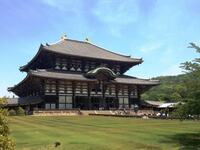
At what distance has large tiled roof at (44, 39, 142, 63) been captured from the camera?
7769 cm

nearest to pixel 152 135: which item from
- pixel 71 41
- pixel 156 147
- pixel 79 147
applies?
pixel 156 147

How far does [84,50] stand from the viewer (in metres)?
85.1

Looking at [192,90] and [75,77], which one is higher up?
[75,77]

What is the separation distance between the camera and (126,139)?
24531 mm

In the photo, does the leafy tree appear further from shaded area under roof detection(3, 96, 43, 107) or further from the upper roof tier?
the upper roof tier

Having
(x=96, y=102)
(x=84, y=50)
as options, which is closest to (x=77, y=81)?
(x=96, y=102)

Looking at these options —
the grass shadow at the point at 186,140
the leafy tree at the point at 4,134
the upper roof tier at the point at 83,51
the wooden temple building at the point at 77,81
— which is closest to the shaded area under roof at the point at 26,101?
the wooden temple building at the point at 77,81

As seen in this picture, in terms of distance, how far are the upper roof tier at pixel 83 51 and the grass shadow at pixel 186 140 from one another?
49618 millimetres

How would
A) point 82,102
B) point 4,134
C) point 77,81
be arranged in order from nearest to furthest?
point 4,134
point 77,81
point 82,102

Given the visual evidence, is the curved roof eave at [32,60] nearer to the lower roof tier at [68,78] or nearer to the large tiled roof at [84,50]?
the large tiled roof at [84,50]

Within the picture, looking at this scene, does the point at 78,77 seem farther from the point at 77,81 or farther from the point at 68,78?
the point at 68,78

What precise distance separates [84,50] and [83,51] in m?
1.60

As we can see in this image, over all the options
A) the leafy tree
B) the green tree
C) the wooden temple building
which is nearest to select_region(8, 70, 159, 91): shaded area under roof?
the wooden temple building

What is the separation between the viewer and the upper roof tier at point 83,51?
76537mm
